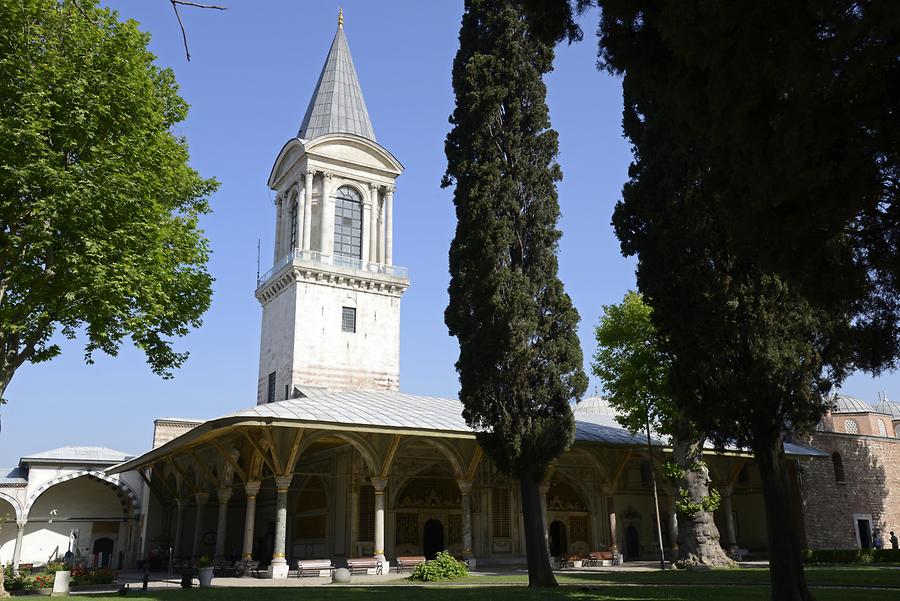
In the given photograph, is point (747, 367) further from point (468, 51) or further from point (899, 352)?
point (468, 51)

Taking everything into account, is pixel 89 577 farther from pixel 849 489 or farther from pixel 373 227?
pixel 849 489

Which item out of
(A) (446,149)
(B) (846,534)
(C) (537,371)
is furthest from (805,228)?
(B) (846,534)

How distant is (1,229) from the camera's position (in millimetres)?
13453

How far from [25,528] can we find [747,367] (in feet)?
107

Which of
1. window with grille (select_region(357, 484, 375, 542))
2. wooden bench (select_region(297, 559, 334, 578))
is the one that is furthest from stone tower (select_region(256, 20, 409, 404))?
wooden bench (select_region(297, 559, 334, 578))

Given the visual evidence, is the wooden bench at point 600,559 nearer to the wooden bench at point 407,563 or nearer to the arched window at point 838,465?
the wooden bench at point 407,563

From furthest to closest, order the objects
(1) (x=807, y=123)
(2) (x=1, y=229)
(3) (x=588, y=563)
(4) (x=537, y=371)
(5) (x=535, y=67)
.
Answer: (3) (x=588, y=563) → (5) (x=535, y=67) → (4) (x=537, y=371) → (2) (x=1, y=229) → (1) (x=807, y=123)

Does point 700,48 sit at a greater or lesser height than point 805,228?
greater

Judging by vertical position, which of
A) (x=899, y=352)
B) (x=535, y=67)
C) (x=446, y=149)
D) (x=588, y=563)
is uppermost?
(x=535, y=67)

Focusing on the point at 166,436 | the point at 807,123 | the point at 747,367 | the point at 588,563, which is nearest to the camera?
the point at 807,123

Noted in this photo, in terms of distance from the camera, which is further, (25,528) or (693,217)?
(25,528)

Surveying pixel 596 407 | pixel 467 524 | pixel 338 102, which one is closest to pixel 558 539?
pixel 467 524

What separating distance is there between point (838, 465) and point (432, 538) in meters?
20.3

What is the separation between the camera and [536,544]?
14953 millimetres
